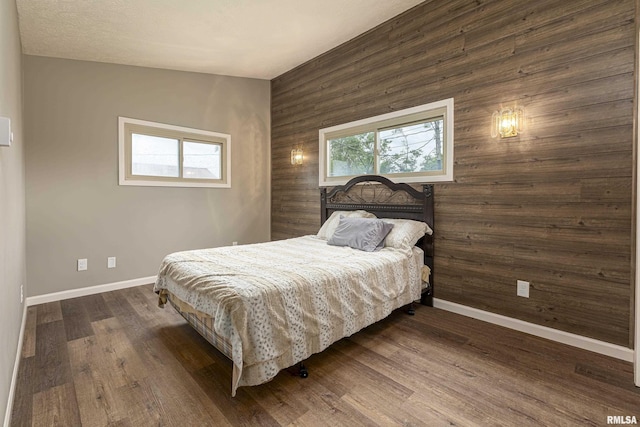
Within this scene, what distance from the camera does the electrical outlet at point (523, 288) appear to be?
100 inches

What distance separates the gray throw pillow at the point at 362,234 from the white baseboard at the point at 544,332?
2.96 feet

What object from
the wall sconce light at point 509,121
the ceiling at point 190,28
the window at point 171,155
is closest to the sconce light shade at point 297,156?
the window at point 171,155

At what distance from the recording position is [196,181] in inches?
173

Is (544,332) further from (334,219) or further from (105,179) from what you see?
(105,179)

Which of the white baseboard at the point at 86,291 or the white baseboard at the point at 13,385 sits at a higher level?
the white baseboard at the point at 86,291

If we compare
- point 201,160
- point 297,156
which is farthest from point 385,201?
point 201,160

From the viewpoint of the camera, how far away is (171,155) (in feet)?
13.7

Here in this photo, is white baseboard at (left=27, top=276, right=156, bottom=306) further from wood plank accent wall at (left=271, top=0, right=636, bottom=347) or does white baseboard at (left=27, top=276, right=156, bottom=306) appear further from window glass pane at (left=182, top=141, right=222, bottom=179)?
wood plank accent wall at (left=271, top=0, right=636, bottom=347)

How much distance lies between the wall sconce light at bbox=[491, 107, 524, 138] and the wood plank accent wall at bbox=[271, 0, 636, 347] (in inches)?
2.4

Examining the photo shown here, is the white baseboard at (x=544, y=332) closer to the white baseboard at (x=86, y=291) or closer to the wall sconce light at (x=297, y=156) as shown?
the wall sconce light at (x=297, y=156)

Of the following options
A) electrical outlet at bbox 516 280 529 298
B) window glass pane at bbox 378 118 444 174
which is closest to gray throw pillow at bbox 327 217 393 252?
window glass pane at bbox 378 118 444 174

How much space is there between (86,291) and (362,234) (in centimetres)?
325

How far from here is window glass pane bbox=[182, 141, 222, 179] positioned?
14.2ft

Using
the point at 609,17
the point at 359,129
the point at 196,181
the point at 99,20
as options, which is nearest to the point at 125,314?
the point at 196,181
